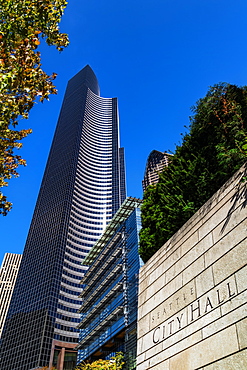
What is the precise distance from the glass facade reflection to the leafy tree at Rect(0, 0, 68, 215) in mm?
47056

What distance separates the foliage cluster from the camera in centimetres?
1116

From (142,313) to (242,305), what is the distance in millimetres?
5699

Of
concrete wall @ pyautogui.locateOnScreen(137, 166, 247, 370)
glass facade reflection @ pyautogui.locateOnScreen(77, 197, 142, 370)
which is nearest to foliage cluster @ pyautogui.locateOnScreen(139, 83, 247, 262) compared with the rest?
concrete wall @ pyautogui.locateOnScreen(137, 166, 247, 370)

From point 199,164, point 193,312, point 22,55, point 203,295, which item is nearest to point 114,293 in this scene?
point 199,164

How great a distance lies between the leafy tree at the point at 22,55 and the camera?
8680 mm

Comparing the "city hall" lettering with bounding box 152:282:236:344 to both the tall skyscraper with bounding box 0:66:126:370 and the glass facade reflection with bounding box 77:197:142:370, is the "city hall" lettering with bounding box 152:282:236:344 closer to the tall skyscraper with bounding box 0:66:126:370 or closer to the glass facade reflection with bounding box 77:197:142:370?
the glass facade reflection with bounding box 77:197:142:370

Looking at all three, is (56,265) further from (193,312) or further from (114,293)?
(193,312)

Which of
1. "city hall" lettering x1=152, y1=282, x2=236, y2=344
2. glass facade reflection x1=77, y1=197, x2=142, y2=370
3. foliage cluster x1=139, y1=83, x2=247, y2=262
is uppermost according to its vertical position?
glass facade reflection x1=77, y1=197, x2=142, y2=370

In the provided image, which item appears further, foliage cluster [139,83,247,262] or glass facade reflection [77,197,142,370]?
glass facade reflection [77,197,142,370]

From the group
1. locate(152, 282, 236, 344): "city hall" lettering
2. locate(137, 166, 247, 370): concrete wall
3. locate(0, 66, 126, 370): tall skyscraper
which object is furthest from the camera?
locate(0, 66, 126, 370): tall skyscraper

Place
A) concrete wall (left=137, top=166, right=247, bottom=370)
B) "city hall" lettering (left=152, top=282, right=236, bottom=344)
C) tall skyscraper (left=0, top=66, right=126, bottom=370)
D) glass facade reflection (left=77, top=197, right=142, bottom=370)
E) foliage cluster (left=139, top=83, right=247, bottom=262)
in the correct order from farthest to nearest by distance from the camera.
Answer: tall skyscraper (left=0, top=66, right=126, bottom=370) → glass facade reflection (left=77, top=197, right=142, bottom=370) → foliage cluster (left=139, top=83, right=247, bottom=262) → "city hall" lettering (left=152, top=282, right=236, bottom=344) → concrete wall (left=137, top=166, right=247, bottom=370)

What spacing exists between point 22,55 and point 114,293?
2507 inches

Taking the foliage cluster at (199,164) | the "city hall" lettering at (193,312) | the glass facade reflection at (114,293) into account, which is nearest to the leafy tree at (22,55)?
the foliage cluster at (199,164)

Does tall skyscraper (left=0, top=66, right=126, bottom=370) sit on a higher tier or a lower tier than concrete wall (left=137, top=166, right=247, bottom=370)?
higher
